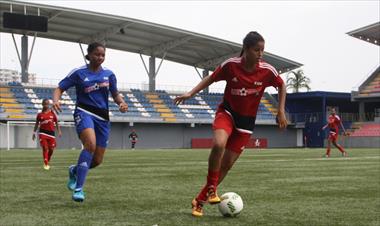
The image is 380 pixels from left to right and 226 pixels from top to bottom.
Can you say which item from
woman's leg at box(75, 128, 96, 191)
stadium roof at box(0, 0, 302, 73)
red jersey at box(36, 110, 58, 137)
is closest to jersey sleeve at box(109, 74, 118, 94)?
woman's leg at box(75, 128, 96, 191)

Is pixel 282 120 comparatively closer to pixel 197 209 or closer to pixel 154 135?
pixel 197 209

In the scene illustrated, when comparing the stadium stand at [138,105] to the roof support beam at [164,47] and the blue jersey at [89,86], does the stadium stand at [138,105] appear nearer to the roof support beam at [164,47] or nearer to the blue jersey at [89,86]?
the roof support beam at [164,47]

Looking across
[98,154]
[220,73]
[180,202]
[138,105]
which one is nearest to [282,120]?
[220,73]

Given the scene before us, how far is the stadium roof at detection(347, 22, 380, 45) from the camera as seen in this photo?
170 feet

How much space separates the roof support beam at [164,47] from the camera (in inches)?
1984

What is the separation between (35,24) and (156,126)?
16.3 m

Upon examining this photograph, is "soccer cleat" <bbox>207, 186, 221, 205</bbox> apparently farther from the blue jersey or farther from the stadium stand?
the stadium stand

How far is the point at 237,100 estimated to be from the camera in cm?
629

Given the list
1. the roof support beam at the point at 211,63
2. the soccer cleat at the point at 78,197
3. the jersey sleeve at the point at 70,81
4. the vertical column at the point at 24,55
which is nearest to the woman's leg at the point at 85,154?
the soccer cleat at the point at 78,197

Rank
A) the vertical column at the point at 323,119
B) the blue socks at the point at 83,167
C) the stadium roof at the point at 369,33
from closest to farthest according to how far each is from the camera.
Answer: the blue socks at the point at 83,167, the stadium roof at the point at 369,33, the vertical column at the point at 323,119

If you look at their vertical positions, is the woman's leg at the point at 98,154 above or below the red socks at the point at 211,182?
above

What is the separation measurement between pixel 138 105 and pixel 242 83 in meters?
45.4

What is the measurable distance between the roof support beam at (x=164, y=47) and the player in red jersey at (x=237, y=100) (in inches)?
1737

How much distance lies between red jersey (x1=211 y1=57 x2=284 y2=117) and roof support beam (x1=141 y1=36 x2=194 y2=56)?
4412 centimetres
